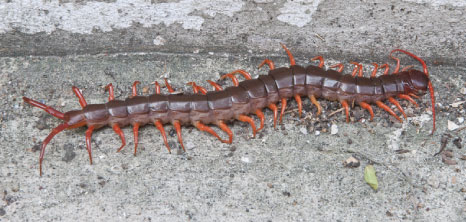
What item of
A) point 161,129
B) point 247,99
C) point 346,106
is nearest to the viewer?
point 161,129

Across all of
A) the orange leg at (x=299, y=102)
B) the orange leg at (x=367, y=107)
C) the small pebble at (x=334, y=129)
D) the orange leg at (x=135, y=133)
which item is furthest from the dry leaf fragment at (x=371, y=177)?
the orange leg at (x=135, y=133)

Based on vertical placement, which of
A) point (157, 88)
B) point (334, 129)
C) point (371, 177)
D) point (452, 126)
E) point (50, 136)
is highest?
point (157, 88)

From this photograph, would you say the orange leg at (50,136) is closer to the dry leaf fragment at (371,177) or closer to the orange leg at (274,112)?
the orange leg at (274,112)

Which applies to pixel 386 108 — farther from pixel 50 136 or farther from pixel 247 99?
pixel 50 136

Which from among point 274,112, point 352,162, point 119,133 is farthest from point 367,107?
point 119,133

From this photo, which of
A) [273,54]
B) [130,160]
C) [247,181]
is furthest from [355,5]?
[130,160]

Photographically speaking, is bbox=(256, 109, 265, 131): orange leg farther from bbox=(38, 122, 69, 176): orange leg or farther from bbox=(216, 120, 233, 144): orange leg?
bbox=(38, 122, 69, 176): orange leg

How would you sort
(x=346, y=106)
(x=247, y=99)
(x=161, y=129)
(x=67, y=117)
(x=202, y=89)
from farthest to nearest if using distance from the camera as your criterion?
(x=202, y=89)
(x=346, y=106)
(x=247, y=99)
(x=161, y=129)
(x=67, y=117)

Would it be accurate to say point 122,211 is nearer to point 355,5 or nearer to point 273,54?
point 273,54
